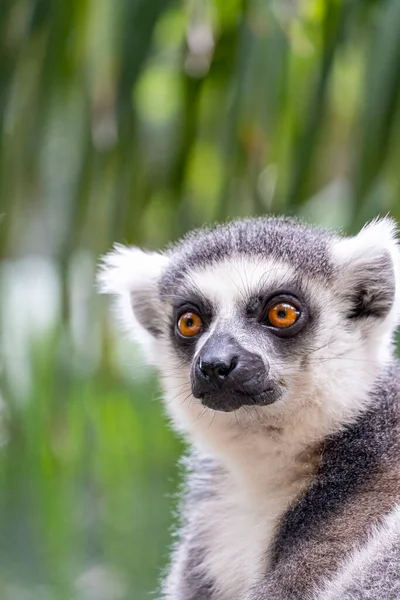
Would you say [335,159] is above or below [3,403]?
above

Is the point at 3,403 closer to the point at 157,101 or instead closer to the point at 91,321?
the point at 91,321

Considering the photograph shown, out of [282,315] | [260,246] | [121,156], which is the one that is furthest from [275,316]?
[121,156]

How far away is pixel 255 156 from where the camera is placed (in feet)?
6.62

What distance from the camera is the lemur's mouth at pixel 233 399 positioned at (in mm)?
1663

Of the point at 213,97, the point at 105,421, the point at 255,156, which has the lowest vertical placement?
the point at 105,421

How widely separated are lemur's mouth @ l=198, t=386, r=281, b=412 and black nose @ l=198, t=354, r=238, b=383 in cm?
3

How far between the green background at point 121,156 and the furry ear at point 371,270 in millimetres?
75

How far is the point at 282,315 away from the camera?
5.90 ft

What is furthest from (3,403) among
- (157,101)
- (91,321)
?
(157,101)

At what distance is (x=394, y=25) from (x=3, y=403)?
1172mm

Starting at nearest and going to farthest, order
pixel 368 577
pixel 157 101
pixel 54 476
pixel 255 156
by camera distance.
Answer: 1. pixel 368 577
2. pixel 255 156
3. pixel 54 476
4. pixel 157 101

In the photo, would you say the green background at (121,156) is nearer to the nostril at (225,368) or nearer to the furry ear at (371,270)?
the furry ear at (371,270)

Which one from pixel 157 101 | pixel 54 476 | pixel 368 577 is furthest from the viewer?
pixel 157 101

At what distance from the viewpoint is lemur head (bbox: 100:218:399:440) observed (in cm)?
169
